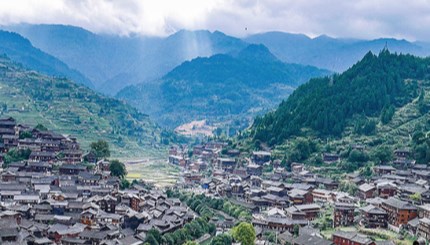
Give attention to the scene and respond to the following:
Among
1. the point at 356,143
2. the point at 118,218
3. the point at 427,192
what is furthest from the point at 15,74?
the point at 427,192

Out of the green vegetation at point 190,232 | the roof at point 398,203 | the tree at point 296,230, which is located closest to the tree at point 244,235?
the green vegetation at point 190,232

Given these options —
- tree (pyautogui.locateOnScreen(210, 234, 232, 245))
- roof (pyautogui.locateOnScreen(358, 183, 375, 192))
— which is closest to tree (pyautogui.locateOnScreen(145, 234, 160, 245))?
tree (pyautogui.locateOnScreen(210, 234, 232, 245))

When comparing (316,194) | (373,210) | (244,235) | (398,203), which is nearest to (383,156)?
(316,194)

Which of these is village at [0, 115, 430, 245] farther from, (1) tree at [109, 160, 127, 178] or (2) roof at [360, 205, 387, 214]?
(1) tree at [109, 160, 127, 178]

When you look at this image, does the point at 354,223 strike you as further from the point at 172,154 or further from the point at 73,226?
the point at 172,154

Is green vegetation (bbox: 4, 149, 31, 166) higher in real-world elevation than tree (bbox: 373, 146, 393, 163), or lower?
lower
